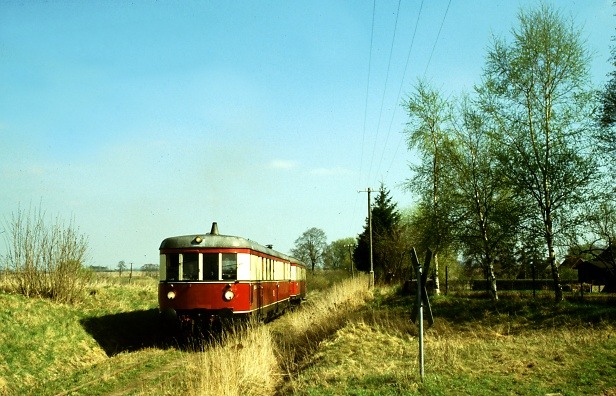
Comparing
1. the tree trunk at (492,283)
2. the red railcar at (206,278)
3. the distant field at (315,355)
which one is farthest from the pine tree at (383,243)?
the red railcar at (206,278)

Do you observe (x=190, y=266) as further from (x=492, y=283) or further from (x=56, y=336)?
(x=492, y=283)

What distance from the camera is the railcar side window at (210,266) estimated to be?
15.4 meters

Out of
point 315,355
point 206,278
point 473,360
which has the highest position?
point 206,278

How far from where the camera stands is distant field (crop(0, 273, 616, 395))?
914 centimetres

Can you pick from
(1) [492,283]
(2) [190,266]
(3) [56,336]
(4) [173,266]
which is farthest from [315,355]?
(1) [492,283]

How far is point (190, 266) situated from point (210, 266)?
1.85ft

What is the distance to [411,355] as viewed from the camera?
11.7m

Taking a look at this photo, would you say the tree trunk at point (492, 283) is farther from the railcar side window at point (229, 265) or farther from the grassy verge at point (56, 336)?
the grassy verge at point (56, 336)

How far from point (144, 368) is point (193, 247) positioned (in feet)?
13.3

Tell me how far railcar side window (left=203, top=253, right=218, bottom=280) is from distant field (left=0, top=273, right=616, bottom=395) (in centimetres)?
198

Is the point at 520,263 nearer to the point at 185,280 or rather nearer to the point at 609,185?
the point at 609,185

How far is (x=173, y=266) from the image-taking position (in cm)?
1555

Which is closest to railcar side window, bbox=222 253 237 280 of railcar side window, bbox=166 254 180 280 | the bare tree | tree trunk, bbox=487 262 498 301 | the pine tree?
railcar side window, bbox=166 254 180 280

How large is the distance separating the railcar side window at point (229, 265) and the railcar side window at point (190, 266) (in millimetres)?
750
